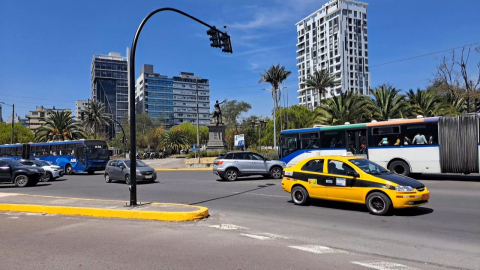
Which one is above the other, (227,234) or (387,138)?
(387,138)

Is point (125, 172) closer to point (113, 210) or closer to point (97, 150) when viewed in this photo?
point (113, 210)

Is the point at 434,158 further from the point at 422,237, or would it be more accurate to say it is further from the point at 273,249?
the point at 273,249

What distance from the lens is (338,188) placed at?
9.77 m

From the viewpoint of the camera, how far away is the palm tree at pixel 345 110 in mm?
36406

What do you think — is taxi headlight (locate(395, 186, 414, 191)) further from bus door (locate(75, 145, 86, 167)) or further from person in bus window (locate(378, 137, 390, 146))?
bus door (locate(75, 145, 86, 167))

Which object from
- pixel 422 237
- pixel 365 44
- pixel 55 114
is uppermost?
pixel 365 44

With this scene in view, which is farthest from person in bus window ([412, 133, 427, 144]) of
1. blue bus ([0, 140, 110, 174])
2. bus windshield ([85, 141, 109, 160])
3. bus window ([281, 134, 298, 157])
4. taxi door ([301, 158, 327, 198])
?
bus windshield ([85, 141, 109, 160])

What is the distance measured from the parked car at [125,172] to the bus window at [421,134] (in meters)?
14.1

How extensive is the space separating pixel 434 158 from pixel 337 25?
10099 cm

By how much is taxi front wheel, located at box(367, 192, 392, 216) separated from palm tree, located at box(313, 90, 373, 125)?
28231 millimetres

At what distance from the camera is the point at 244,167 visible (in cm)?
1962

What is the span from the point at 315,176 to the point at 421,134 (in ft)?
31.8

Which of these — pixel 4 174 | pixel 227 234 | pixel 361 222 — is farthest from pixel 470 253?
pixel 4 174

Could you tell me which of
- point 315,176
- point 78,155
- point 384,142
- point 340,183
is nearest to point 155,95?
point 78,155
